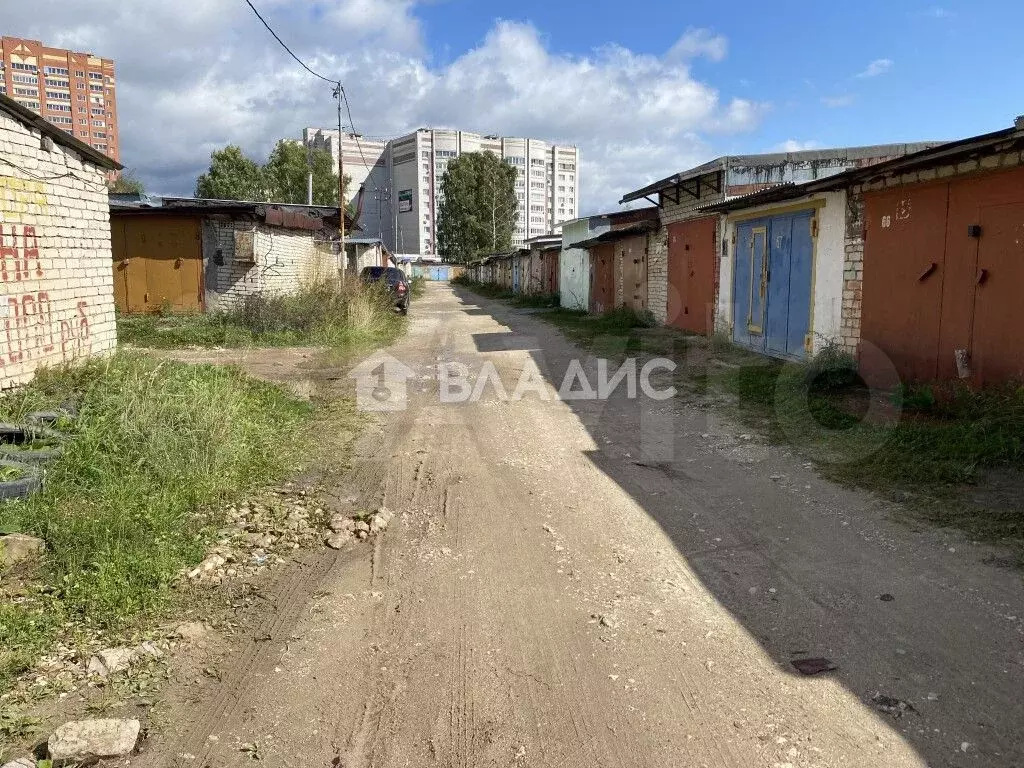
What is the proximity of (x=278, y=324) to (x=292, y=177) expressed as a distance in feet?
124

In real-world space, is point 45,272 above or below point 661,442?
above

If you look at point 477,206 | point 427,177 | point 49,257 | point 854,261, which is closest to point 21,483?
point 49,257

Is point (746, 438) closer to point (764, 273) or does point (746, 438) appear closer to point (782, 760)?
point (782, 760)

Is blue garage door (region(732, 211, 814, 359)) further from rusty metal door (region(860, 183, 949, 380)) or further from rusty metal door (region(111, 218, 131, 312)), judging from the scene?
rusty metal door (region(111, 218, 131, 312))

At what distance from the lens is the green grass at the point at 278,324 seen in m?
13.6

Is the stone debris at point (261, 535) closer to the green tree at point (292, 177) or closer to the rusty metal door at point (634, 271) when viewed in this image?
the rusty metal door at point (634, 271)

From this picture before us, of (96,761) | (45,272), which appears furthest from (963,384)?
(45,272)

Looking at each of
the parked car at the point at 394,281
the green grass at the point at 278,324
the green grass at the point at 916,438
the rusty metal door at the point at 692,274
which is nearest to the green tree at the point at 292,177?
the parked car at the point at 394,281

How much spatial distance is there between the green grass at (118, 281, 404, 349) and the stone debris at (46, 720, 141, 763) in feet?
37.4

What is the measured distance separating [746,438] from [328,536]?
4151 millimetres

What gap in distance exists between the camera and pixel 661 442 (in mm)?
6727

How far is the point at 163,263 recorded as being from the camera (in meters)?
16.0
